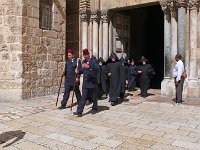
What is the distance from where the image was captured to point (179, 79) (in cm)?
810

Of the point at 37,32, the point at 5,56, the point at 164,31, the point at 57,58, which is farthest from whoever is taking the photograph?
the point at 57,58

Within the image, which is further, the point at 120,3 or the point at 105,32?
the point at 105,32

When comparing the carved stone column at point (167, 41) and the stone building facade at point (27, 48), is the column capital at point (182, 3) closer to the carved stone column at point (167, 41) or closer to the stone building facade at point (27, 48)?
the carved stone column at point (167, 41)

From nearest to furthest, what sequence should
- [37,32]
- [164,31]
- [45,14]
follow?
[37,32] < [164,31] < [45,14]

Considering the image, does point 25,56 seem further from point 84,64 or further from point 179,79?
point 179,79

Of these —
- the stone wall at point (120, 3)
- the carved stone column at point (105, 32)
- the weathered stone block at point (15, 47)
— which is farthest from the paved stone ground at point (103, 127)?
the stone wall at point (120, 3)

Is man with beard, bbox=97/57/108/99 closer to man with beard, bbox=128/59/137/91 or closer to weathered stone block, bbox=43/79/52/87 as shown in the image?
weathered stone block, bbox=43/79/52/87

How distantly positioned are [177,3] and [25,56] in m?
5.18

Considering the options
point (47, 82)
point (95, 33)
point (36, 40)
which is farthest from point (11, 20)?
point (95, 33)

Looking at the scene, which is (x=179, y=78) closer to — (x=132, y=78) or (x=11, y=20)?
(x=132, y=78)

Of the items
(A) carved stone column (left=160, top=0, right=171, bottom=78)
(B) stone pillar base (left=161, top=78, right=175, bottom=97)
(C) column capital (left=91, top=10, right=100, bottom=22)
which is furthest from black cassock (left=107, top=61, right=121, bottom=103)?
(C) column capital (left=91, top=10, right=100, bottom=22)

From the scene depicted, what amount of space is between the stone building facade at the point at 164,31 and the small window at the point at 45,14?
5.62 feet

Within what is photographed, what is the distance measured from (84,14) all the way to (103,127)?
6.80 m

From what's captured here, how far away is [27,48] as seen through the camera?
29.6 feet
